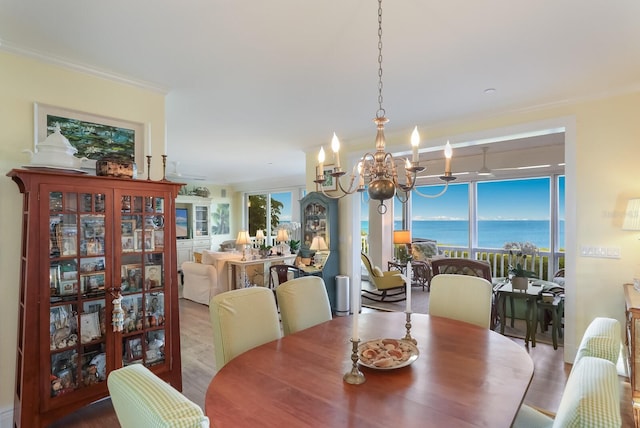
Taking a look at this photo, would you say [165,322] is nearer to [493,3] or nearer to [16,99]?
[16,99]

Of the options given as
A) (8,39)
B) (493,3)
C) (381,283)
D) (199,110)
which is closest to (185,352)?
(199,110)

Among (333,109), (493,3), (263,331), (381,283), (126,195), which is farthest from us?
(381,283)

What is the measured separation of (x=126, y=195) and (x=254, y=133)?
2241 mm

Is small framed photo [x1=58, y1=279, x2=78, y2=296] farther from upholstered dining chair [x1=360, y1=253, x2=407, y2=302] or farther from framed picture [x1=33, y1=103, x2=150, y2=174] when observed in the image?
upholstered dining chair [x1=360, y1=253, x2=407, y2=302]

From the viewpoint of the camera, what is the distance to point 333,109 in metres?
3.46

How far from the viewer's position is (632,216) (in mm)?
2713

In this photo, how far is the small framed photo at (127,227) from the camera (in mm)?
2447

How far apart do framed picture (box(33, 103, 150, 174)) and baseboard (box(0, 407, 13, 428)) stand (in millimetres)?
1705

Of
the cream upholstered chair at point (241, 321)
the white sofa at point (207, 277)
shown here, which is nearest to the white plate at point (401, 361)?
the cream upholstered chair at point (241, 321)

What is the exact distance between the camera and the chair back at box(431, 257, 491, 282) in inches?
163

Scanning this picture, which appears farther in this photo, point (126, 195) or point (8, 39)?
point (126, 195)

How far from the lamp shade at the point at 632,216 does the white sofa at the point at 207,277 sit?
5048 mm

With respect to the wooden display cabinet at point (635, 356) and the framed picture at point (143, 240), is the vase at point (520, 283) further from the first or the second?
the framed picture at point (143, 240)

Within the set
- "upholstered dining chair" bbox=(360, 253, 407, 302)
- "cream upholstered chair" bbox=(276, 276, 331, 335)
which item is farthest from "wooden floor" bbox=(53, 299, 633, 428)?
"upholstered dining chair" bbox=(360, 253, 407, 302)
